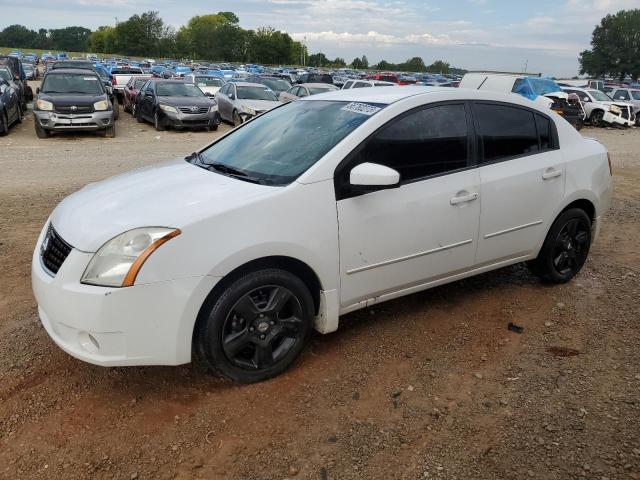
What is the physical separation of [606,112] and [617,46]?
240 ft

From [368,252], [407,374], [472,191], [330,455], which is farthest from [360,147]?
[330,455]

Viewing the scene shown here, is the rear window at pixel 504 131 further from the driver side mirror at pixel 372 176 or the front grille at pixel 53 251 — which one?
the front grille at pixel 53 251

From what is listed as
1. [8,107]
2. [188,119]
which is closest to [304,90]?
[188,119]

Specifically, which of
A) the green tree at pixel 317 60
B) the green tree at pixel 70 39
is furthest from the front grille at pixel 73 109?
the green tree at pixel 70 39

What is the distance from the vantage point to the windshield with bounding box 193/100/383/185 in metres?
3.36

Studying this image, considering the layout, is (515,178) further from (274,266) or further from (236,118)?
(236,118)

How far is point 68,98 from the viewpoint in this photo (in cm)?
1352

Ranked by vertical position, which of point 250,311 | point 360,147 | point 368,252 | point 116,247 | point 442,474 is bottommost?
point 442,474

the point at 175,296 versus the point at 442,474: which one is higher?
the point at 175,296

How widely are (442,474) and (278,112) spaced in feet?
9.36

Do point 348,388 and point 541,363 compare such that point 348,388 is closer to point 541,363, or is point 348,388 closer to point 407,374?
point 407,374

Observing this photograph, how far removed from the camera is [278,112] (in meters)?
4.25

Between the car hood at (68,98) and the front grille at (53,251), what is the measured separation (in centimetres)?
1166

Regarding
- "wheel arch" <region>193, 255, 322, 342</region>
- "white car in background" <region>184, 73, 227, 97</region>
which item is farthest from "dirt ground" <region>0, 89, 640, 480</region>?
"white car in background" <region>184, 73, 227, 97</region>
